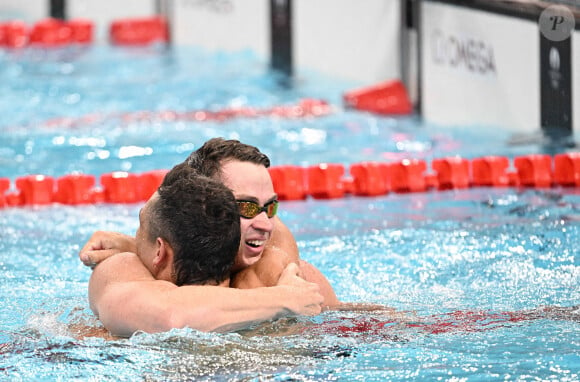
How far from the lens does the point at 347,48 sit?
31.6 ft

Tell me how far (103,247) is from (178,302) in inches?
20.7

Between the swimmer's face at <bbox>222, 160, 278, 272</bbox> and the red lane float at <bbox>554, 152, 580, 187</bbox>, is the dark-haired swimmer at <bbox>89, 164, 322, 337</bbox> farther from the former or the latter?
the red lane float at <bbox>554, 152, 580, 187</bbox>

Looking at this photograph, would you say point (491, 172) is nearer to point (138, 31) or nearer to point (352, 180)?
point (352, 180)

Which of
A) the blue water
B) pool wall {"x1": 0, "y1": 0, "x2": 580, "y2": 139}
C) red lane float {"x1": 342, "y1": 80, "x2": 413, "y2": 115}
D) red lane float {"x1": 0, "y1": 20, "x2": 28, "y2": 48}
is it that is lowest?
the blue water

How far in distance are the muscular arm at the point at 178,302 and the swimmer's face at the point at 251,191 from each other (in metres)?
0.18

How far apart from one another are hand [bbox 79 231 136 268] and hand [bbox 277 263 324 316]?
1.87 ft

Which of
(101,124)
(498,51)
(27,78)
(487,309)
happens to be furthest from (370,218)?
(27,78)

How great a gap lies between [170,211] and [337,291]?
150cm

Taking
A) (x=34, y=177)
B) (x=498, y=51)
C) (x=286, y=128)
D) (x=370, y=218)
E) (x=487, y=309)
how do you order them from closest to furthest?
(x=487, y=309)
(x=370, y=218)
(x=34, y=177)
(x=498, y=51)
(x=286, y=128)

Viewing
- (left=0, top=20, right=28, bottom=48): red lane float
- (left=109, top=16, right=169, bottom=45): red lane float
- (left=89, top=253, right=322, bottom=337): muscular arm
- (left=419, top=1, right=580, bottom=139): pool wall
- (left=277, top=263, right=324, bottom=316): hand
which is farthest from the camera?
(left=109, top=16, right=169, bottom=45): red lane float

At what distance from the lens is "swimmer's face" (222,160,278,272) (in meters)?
3.06

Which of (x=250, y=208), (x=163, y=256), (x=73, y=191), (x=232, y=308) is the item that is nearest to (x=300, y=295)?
(x=232, y=308)

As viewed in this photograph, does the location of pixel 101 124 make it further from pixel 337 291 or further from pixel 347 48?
pixel 337 291

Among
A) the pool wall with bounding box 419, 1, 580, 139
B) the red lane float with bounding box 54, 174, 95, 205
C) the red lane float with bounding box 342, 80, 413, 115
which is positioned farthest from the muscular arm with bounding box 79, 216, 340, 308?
the red lane float with bounding box 342, 80, 413, 115
